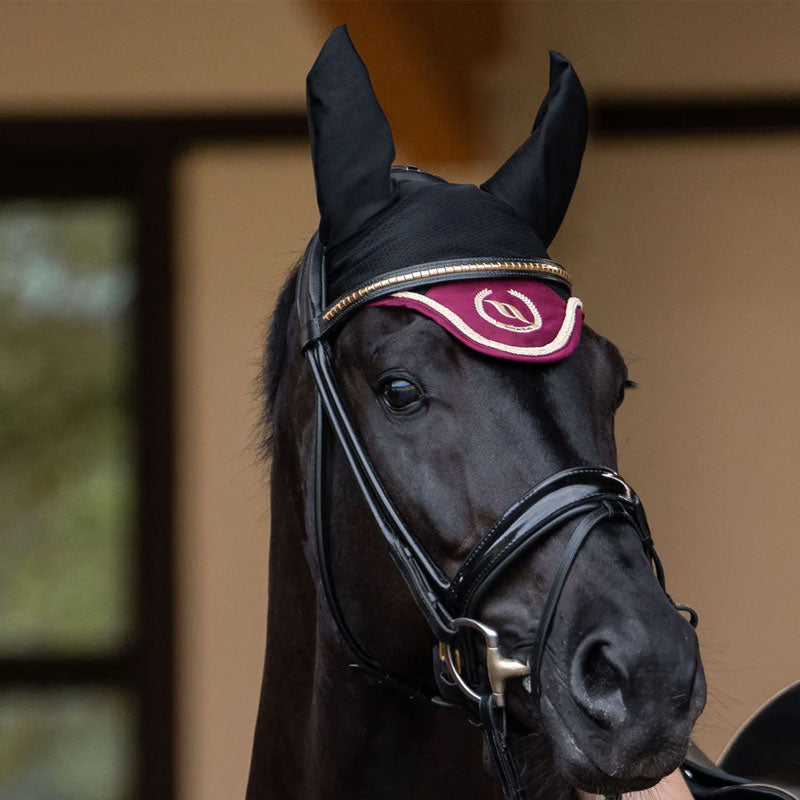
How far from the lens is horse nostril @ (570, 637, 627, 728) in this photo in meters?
0.67

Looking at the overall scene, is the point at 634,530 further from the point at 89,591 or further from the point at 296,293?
the point at 89,591

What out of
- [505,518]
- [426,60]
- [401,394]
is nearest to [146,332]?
[426,60]

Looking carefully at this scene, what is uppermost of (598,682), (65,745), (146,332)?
(598,682)

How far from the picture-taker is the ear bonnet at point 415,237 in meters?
0.81

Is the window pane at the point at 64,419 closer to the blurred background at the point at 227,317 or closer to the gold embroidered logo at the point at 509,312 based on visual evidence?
the blurred background at the point at 227,317

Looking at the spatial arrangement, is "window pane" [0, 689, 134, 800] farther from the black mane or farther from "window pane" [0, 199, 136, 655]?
the black mane

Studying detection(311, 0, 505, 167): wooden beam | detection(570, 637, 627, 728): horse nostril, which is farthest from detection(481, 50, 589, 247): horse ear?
detection(311, 0, 505, 167): wooden beam

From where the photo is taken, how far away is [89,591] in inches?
94.8

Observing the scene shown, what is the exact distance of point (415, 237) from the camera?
34.3 inches

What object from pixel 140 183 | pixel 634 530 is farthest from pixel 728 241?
pixel 634 530

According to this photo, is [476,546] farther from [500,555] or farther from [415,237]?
[415,237]

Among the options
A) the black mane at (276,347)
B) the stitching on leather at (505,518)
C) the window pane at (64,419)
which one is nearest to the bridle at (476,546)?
the stitching on leather at (505,518)

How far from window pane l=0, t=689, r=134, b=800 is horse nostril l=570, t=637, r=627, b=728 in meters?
1.91

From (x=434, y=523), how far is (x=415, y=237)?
0.80 feet
